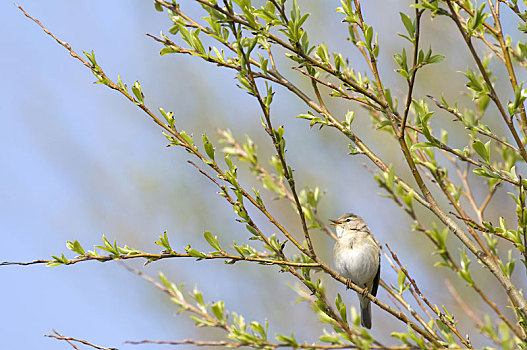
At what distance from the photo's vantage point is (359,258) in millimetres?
5504

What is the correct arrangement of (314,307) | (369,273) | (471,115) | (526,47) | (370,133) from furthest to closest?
(370,133)
(369,273)
(471,115)
(526,47)
(314,307)

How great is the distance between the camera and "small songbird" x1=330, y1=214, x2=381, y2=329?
5.50 meters

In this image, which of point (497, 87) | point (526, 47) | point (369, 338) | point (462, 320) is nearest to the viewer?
point (369, 338)

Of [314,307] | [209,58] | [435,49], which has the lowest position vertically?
[314,307]

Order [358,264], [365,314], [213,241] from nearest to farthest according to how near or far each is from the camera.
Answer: [213,241] → [358,264] → [365,314]

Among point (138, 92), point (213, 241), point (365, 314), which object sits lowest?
point (213, 241)

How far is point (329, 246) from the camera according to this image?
29.3ft

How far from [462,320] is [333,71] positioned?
5006 mm

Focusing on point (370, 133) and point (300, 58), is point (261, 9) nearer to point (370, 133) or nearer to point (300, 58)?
point (300, 58)

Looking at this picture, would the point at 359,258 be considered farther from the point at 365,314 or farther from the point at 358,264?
the point at 365,314

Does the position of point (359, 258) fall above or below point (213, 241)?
above

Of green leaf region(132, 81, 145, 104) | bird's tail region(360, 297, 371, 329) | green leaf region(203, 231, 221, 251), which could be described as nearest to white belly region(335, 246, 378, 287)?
bird's tail region(360, 297, 371, 329)

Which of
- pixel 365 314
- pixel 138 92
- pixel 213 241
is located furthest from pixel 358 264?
pixel 138 92

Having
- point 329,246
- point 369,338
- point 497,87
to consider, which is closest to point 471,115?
point 369,338
